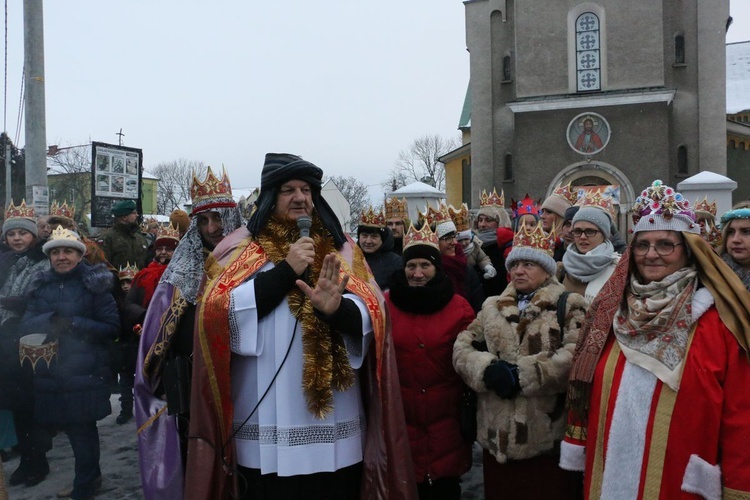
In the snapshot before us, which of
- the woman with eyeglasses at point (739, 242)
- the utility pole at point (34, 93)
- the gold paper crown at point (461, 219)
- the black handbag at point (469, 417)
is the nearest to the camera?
the black handbag at point (469, 417)

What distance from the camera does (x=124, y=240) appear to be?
8.10 metres

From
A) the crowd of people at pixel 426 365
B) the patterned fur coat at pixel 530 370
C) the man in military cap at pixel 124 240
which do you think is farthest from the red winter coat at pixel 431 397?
the man in military cap at pixel 124 240

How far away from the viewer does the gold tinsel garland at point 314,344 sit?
2.72 meters

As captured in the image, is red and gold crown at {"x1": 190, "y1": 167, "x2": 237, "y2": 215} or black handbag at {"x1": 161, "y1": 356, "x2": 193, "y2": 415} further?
red and gold crown at {"x1": 190, "y1": 167, "x2": 237, "y2": 215}

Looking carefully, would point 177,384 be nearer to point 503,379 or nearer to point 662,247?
point 503,379

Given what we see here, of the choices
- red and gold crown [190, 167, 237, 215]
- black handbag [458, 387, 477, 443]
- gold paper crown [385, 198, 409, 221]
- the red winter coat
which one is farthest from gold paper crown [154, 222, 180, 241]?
black handbag [458, 387, 477, 443]

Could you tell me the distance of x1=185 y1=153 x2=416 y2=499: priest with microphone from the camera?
2723 mm

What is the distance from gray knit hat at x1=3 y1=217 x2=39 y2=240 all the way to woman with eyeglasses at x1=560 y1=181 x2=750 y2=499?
5.20 meters

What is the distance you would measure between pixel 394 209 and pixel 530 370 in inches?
154

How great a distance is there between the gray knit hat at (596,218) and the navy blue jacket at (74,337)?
3734 millimetres

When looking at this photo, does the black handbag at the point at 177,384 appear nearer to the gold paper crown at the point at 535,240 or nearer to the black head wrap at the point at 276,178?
the black head wrap at the point at 276,178

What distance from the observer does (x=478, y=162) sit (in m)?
24.8

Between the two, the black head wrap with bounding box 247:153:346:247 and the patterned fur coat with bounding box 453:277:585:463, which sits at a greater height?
the black head wrap with bounding box 247:153:346:247

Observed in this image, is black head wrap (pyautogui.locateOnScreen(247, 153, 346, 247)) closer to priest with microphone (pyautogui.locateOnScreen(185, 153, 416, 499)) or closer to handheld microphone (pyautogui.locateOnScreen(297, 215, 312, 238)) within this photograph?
priest with microphone (pyautogui.locateOnScreen(185, 153, 416, 499))
